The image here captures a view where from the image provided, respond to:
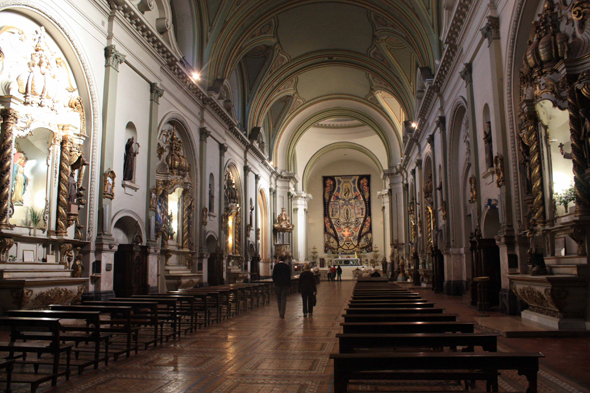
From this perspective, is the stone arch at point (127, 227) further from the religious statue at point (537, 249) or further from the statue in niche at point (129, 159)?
the religious statue at point (537, 249)

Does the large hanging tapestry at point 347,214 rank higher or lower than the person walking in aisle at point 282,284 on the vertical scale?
higher

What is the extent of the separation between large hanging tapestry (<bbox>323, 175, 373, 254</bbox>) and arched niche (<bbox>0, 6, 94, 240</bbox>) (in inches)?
1363

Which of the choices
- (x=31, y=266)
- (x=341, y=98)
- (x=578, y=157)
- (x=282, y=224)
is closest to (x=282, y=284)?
(x=31, y=266)

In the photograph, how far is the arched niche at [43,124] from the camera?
8398 mm

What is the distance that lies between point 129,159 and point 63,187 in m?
2.68

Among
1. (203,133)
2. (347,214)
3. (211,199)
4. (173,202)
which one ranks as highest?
(203,133)

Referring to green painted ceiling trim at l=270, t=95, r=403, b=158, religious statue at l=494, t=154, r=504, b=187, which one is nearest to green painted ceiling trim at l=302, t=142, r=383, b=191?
green painted ceiling trim at l=270, t=95, r=403, b=158

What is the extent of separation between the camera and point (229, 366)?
530cm

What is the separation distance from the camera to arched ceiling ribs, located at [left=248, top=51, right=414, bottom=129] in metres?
24.1

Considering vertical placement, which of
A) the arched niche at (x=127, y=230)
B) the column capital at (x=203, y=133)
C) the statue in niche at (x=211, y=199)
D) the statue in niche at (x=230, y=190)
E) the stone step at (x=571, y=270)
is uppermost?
the column capital at (x=203, y=133)

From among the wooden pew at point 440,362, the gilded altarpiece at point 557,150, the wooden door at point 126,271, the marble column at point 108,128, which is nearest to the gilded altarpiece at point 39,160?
the marble column at point 108,128

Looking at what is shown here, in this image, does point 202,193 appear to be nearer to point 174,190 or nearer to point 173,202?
point 173,202

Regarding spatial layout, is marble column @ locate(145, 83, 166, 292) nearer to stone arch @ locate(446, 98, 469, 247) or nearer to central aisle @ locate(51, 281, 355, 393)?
central aisle @ locate(51, 281, 355, 393)

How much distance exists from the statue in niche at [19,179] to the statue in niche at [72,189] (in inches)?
35.8
